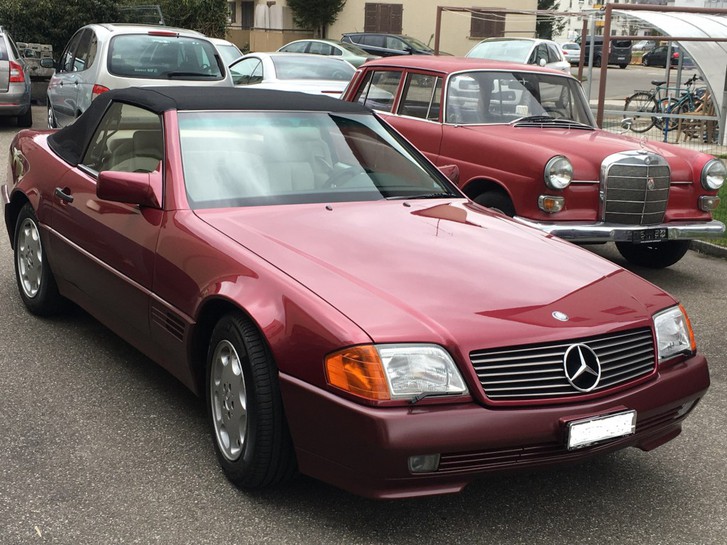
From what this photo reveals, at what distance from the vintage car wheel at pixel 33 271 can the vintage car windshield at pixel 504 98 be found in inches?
144

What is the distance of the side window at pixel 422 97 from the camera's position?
8.69 meters

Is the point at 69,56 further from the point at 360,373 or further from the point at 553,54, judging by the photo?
the point at 553,54

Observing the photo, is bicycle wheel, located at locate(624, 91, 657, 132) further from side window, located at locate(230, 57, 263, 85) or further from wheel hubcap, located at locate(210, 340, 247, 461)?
wheel hubcap, located at locate(210, 340, 247, 461)

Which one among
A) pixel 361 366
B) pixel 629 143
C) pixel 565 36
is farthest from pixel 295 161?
pixel 565 36

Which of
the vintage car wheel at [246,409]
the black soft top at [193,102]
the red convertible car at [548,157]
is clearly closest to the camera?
the vintage car wheel at [246,409]

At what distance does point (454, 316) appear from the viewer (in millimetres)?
3541

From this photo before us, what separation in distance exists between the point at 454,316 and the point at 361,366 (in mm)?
399

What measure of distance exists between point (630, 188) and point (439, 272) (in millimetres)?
4180

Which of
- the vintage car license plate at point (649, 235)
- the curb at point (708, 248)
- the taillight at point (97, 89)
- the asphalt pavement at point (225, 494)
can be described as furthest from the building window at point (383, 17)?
the asphalt pavement at point (225, 494)

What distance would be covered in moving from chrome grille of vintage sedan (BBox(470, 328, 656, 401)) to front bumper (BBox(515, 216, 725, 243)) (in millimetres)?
3725

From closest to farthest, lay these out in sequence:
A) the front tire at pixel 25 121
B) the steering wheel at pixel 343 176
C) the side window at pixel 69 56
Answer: the steering wheel at pixel 343 176 < the side window at pixel 69 56 < the front tire at pixel 25 121

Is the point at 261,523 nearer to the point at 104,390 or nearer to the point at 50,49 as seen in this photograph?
the point at 104,390

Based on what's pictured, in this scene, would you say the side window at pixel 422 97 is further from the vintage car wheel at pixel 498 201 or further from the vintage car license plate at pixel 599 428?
the vintage car license plate at pixel 599 428

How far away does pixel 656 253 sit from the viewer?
8.67 m
